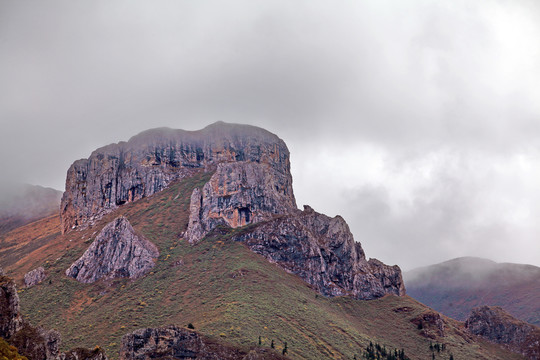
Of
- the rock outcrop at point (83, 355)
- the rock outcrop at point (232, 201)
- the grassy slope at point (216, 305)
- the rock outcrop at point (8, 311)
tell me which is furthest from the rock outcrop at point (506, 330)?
the rock outcrop at point (8, 311)

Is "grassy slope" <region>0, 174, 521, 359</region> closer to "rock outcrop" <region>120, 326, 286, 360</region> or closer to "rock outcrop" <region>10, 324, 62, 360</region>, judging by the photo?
"rock outcrop" <region>120, 326, 286, 360</region>

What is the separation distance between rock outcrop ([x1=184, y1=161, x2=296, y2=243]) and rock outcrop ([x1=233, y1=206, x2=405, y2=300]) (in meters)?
7.87

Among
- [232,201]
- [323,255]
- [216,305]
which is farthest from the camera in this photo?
[232,201]

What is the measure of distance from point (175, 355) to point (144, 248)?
70192 millimetres

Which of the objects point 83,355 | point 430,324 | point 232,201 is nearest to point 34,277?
point 232,201

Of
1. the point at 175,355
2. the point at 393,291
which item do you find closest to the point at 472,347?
the point at 393,291

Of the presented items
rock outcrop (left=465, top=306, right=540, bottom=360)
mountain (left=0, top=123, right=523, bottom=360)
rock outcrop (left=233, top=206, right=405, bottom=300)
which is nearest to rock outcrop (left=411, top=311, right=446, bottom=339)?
mountain (left=0, top=123, right=523, bottom=360)

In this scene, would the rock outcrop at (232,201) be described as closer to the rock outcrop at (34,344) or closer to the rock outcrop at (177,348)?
the rock outcrop at (177,348)

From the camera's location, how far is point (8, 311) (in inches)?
1980

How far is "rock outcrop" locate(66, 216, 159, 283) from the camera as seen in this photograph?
15462 cm

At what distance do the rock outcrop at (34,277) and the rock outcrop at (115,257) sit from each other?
8269 mm

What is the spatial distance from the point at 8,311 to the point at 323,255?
136 metres

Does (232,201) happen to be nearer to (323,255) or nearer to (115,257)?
(323,255)

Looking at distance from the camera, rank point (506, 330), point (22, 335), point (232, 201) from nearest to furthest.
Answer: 1. point (22, 335)
2. point (506, 330)
3. point (232, 201)
